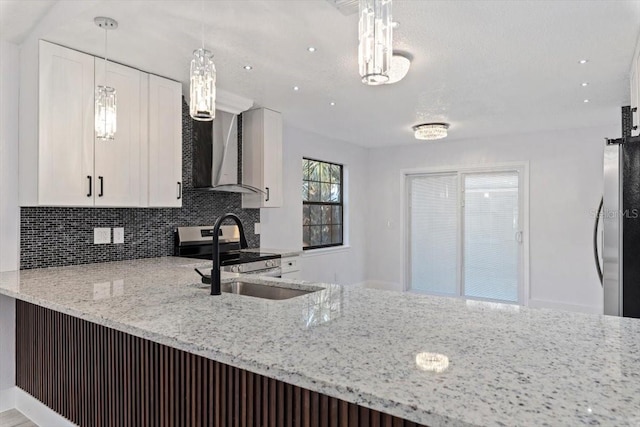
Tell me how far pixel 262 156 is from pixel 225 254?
107 centimetres

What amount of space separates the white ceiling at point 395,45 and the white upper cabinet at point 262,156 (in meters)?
0.22

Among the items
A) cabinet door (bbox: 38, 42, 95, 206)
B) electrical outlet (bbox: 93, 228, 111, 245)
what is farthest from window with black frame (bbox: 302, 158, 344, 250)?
cabinet door (bbox: 38, 42, 95, 206)

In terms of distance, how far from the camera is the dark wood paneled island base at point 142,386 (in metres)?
1.11

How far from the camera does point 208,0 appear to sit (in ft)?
6.46

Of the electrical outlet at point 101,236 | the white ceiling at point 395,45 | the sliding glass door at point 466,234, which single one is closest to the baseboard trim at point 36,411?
the electrical outlet at point 101,236

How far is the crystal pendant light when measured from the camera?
1.16m

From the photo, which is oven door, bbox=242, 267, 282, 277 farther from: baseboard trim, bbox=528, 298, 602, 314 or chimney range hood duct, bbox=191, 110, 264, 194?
baseboard trim, bbox=528, 298, 602, 314

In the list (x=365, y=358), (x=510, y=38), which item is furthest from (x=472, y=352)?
(x=510, y=38)

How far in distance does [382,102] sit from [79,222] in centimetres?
271

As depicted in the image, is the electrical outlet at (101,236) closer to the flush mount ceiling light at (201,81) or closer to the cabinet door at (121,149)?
the cabinet door at (121,149)

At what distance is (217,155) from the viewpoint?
12.4 feet

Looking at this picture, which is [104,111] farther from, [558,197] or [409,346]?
[558,197]

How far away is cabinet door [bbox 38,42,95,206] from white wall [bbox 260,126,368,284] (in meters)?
2.14

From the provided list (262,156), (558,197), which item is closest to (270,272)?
(262,156)
